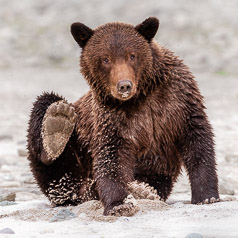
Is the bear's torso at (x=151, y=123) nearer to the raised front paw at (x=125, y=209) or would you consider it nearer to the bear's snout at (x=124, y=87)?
the bear's snout at (x=124, y=87)

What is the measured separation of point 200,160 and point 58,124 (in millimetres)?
1246

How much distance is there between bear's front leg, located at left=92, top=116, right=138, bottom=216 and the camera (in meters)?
5.23

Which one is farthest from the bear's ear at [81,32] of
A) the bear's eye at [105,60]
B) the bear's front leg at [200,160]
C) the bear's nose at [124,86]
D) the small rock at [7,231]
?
the small rock at [7,231]

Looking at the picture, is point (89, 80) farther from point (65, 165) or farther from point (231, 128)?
point (231, 128)

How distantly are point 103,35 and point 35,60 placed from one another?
1577 cm

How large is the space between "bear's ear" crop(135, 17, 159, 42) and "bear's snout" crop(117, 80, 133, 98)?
57cm

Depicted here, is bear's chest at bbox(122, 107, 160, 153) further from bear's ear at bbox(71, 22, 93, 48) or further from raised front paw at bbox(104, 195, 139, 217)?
bear's ear at bbox(71, 22, 93, 48)

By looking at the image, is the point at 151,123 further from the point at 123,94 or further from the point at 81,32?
the point at 81,32

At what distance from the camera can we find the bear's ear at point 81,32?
555 centimetres

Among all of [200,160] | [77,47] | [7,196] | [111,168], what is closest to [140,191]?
[111,168]

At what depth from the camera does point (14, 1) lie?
25.2 meters

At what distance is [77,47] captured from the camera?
21375 mm

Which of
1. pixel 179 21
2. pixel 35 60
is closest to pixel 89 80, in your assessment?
pixel 35 60

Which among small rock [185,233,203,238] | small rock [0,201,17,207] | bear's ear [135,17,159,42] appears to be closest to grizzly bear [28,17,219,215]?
bear's ear [135,17,159,42]
